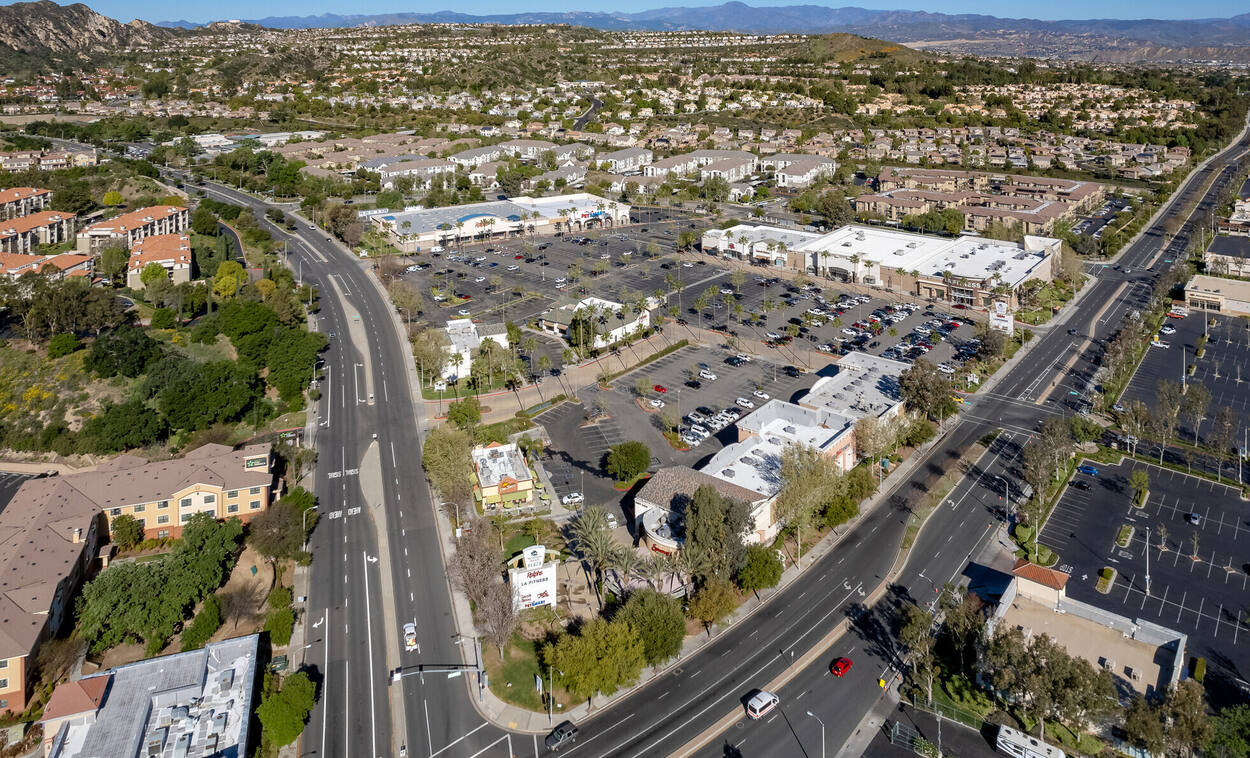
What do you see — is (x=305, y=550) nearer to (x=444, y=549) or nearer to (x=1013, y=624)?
(x=444, y=549)

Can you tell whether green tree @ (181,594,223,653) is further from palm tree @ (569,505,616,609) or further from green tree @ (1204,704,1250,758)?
green tree @ (1204,704,1250,758)

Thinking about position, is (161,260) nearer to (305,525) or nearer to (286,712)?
(305,525)

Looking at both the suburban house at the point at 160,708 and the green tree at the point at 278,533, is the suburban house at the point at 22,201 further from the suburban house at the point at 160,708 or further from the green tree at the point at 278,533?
the suburban house at the point at 160,708

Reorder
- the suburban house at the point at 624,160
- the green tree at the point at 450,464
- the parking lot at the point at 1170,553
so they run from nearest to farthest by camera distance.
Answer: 1. the parking lot at the point at 1170,553
2. the green tree at the point at 450,464
3. the suburban house at the point at 624,160

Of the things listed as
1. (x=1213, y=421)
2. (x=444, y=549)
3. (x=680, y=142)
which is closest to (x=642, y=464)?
(x=444, y=549)

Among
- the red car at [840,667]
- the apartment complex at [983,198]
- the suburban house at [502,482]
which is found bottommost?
the red car at [840,667]

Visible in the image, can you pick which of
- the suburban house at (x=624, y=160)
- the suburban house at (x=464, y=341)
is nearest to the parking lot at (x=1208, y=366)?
the suburban house at (x=464, y=341)

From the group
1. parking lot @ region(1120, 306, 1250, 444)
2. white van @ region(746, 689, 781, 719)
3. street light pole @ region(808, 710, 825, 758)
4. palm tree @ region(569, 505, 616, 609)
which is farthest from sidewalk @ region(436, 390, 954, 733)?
parking lot @ region(1120, 306, 1250, 444)
